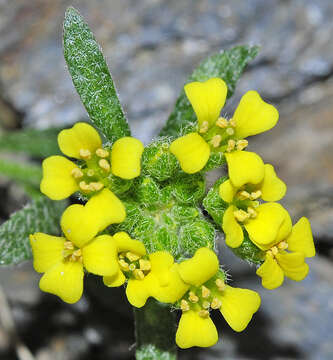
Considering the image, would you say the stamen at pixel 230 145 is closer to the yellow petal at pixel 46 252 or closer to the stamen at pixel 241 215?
the stamen at pixel 241 215

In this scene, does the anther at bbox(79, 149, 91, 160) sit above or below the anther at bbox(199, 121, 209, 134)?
above

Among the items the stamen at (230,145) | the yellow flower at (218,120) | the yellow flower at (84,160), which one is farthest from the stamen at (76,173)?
the stamen at (230,145)

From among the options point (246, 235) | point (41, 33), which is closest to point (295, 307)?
point (246, 235)

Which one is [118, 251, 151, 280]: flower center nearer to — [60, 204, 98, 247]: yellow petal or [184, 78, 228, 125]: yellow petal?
[60, 204, 98, 247]: yellow petal

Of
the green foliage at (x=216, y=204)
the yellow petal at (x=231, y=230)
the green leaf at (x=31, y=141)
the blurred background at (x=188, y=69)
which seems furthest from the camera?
the blurred background at (x=188, y=69)

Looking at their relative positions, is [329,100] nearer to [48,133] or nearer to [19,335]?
[48,133]

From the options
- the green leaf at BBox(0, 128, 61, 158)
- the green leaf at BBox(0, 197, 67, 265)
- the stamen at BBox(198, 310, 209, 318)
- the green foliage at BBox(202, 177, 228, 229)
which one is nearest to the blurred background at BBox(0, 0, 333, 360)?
the green leaf at BBox(0, 128, 61, 158)
